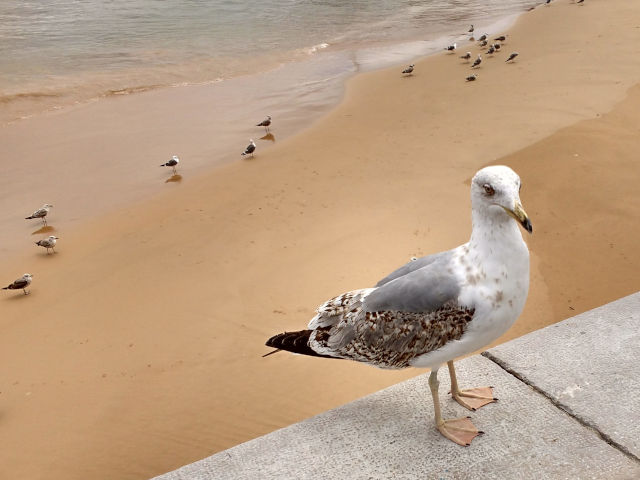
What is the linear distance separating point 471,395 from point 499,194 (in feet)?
4.49

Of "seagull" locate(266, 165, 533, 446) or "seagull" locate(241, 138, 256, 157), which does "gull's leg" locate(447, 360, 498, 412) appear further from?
"seagull" locate(241, 138, 256, 157)

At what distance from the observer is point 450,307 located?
3.25 metres

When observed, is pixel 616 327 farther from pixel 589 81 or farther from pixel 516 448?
pixel 589 81

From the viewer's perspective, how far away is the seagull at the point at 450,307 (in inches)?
124

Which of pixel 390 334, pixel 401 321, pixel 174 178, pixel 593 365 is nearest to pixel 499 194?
pixel 401 321

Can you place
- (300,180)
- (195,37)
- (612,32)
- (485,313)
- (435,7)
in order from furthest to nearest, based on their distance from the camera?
(435,7) → (195,37) → (612,32) → (300,180) → (485,313)

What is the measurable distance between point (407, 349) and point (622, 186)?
4.81 m

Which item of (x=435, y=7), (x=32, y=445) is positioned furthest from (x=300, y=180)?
(x=435, y=7)

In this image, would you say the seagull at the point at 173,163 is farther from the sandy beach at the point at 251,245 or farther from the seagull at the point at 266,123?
the seagull at the point at 266,123

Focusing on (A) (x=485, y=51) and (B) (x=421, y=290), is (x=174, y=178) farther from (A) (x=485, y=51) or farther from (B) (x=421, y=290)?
(A) (x=485, y=51)

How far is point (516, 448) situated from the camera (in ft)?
10.8

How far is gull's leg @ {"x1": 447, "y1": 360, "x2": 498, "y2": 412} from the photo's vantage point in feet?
12.0

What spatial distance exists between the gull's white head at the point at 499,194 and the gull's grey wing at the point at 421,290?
0.40 metres

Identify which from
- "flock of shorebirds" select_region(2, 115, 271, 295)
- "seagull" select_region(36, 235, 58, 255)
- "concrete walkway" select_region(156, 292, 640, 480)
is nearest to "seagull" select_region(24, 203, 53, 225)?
"flock of shorebirds" select_region(2, 115, 271, 295)
